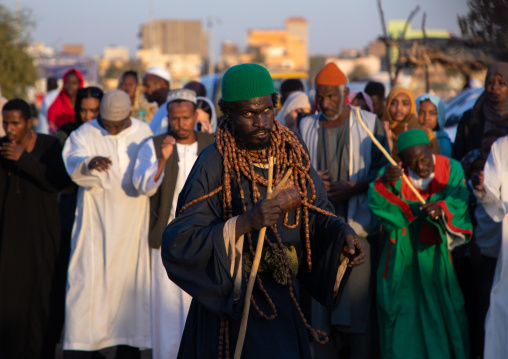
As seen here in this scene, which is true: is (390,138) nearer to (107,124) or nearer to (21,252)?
(107,124)

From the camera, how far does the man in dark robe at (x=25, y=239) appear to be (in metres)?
6.95

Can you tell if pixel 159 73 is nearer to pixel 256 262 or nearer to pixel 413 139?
pixel 413 139

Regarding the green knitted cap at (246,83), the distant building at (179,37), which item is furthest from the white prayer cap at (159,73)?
the distant building at (179,37)

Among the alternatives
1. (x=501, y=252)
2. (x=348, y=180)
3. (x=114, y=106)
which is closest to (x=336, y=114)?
(x=348, y=180)

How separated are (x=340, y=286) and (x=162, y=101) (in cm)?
603

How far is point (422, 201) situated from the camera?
6121 mm

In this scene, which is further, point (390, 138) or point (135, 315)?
point (390, 138)

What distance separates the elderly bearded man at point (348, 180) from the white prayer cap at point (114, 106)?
1.57 meters

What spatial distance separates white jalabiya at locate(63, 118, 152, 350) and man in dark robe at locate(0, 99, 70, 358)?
33 cm

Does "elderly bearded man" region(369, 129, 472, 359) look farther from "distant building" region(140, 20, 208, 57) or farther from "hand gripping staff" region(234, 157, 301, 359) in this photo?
"distant building" region(140, 20, 208, 57)

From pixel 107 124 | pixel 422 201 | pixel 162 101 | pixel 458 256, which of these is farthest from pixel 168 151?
pixel 162 101

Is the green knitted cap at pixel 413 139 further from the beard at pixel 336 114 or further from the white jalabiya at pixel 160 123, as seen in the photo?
the white jalabiya at pixel 160 123

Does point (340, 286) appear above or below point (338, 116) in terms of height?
below

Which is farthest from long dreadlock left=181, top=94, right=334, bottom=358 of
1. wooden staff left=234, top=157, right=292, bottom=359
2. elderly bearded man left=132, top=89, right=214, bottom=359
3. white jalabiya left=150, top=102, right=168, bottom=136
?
white jalabiya left=150, top=102, right=168, bottom=136
